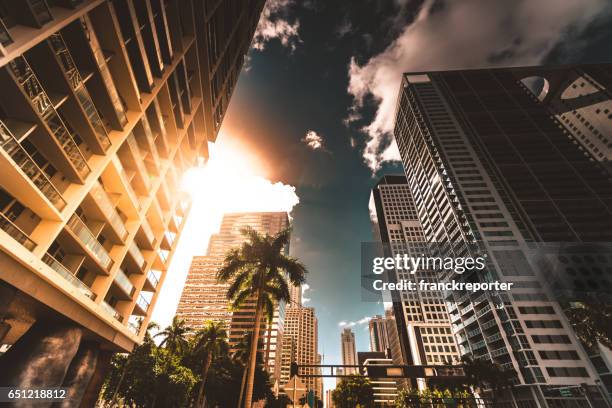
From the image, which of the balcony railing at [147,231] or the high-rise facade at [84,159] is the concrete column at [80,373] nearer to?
the high-rise facade at [84,159]

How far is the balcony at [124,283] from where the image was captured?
746 inches

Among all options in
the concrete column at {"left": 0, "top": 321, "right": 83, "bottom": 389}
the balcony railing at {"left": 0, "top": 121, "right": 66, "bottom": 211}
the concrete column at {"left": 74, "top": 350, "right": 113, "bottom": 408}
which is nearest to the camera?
the balcony railing at {"left": 0, "top": 121, "right": 66, "bottom": 211}

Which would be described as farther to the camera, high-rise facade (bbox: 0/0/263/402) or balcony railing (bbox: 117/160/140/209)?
balcony railing (bbox: 117/160/140/209)

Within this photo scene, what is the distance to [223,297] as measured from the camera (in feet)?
410

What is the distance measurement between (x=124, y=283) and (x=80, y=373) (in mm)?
6028

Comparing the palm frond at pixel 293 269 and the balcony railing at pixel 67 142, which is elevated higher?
the balcony railing at pixel 67 142

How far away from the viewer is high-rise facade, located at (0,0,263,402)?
33.0 feet

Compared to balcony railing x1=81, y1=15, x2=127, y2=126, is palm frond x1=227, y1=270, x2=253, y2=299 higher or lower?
lower

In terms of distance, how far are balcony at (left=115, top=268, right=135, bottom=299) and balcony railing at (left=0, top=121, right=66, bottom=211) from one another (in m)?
9.00

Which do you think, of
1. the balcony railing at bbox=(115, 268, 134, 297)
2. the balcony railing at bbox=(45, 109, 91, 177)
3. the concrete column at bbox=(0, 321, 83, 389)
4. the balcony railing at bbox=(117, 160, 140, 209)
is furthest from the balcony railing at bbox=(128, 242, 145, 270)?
Answer: the balcony railing at bbox=(45, 109, 91, 177)

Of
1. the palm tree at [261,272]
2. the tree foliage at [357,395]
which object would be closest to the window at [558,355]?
the tree foliage at [357,395]

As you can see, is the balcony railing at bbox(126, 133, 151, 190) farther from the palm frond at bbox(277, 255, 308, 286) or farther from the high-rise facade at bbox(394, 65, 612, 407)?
the high-rise facade at bbox(394, 65, 612, 407)

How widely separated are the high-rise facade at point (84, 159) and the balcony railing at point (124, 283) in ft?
0.60

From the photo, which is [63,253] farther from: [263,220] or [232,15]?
[263,220]
